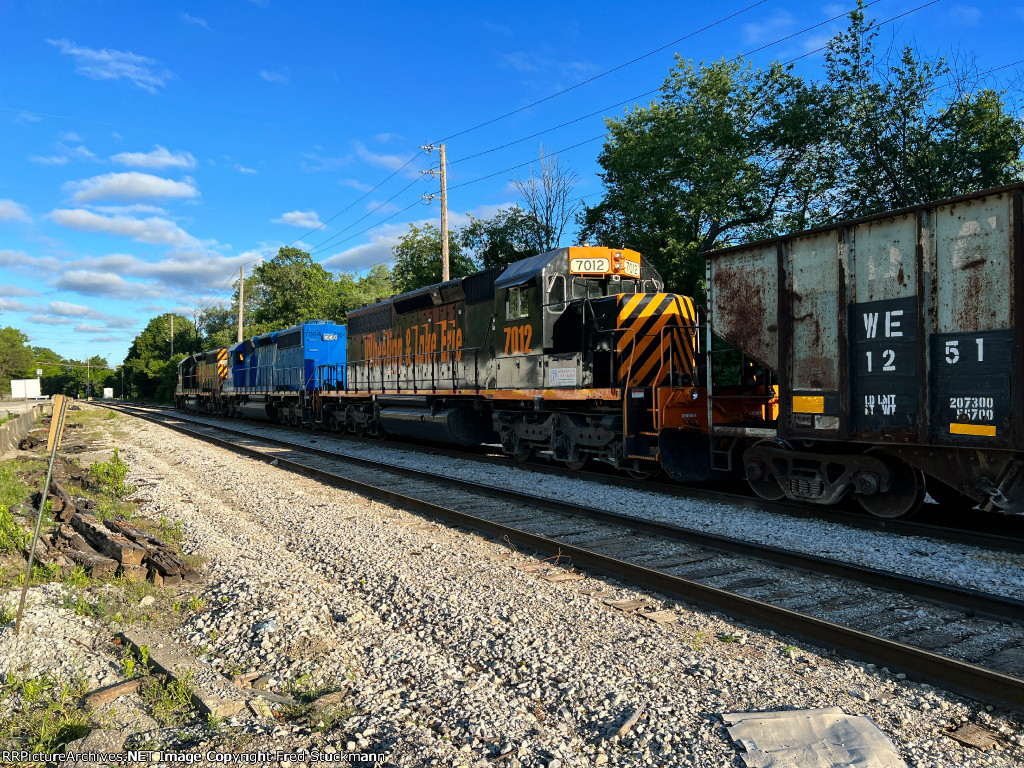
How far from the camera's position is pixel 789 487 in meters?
7.94

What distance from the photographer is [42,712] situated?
131 inches

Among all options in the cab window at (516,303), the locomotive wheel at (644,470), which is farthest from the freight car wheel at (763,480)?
the cab window at (516,303)

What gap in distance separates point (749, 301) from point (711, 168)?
17.2 meters

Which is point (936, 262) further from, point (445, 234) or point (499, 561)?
point (445, 234)

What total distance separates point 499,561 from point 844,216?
20288 mm

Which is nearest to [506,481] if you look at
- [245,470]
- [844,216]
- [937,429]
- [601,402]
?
[601,402]

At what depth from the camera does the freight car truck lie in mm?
5633

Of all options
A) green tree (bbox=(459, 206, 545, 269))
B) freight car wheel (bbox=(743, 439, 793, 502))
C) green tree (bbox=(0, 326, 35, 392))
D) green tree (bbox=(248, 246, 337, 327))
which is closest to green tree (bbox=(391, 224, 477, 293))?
green tree (bbox=(459, 206, 545, 269))

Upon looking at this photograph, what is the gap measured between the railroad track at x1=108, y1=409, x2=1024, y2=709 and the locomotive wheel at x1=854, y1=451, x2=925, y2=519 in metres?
2.13

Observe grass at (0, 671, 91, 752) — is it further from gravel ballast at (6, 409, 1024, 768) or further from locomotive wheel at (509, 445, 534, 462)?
locomotive wheel at (509, 445, 534, 462)

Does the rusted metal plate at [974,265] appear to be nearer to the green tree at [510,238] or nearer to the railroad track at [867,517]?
the railroad track at [867,517]

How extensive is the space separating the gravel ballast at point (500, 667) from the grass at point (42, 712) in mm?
301

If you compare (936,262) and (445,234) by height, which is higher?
(445,234)

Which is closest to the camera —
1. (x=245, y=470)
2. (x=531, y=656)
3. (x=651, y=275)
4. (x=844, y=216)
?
(x=531, y=656)
